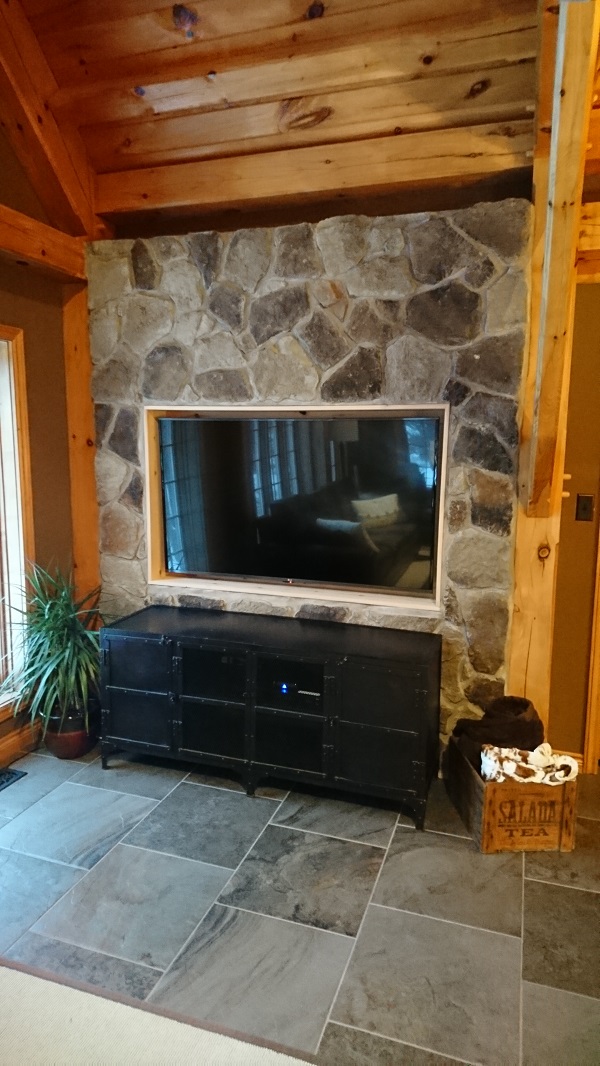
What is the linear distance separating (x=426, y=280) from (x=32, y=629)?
227 centimetres

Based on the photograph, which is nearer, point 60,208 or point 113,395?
point 60,208

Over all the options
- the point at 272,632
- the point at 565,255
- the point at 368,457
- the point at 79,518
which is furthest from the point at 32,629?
the point at 565,255

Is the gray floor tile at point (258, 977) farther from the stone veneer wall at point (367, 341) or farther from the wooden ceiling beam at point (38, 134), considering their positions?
the wooden ceiling beam at point (38, 134)

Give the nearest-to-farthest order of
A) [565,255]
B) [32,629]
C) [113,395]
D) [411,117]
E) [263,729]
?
[565,255] → [411,117] → [263,729] → [32,629] → [113,395]

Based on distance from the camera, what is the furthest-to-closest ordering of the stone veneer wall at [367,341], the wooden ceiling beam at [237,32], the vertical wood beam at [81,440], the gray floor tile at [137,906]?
the vertical wood beam at [81,440] → the stone veneer wall at [367,341] → the wooden ceiling beam at [237,32] → the gray floor tile at [137,906]

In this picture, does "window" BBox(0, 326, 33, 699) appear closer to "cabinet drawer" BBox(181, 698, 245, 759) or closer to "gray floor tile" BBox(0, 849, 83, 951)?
"cabinet drawer" BBox(181, 698, 245, 759)

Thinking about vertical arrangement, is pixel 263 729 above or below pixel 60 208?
below

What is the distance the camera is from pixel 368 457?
298cm

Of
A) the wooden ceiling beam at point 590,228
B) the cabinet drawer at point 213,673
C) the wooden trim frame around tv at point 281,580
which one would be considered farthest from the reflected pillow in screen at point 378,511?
the wooden ceiling beam at point 590,228

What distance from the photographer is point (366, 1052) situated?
1718mm

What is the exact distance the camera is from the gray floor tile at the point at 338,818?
8.61ft

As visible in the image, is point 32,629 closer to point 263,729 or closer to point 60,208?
point 263,729

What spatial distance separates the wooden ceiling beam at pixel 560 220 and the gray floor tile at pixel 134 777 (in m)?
1.89

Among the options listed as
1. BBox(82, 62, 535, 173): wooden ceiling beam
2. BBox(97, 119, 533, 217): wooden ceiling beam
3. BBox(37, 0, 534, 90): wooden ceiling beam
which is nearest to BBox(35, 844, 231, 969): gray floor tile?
BBox(97, 119, 533, 217): wooden ceiling beam
